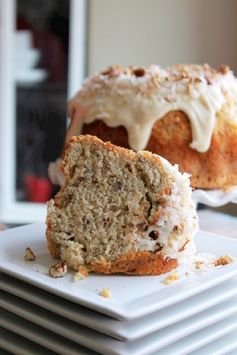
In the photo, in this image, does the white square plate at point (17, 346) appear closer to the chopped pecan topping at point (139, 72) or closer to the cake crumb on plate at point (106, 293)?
the cake crumb on plate at point (106, 293)

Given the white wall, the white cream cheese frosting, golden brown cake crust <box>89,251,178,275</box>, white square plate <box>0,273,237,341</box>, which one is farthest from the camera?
the white wall

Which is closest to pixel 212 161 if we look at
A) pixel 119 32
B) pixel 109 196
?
pixel 109 196

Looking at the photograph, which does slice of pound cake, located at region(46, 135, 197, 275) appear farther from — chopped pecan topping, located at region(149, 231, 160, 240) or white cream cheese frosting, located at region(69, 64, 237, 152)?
white cream cheese frosting, located at region(69, 64, 237, 152)

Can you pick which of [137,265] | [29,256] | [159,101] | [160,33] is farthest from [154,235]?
[160,33]

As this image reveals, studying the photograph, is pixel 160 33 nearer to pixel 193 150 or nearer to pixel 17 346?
pixel 193 150

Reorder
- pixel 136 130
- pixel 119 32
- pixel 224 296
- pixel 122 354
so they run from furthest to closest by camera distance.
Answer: pixel 119 32 < pixel 136 130 < pixel 224 296 < pixel 122 354

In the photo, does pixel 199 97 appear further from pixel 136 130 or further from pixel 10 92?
pixel 10 92

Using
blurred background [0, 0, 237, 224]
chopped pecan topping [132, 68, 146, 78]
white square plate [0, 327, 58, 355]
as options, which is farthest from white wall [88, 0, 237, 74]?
white square plate [0, 327, 58, 355]
